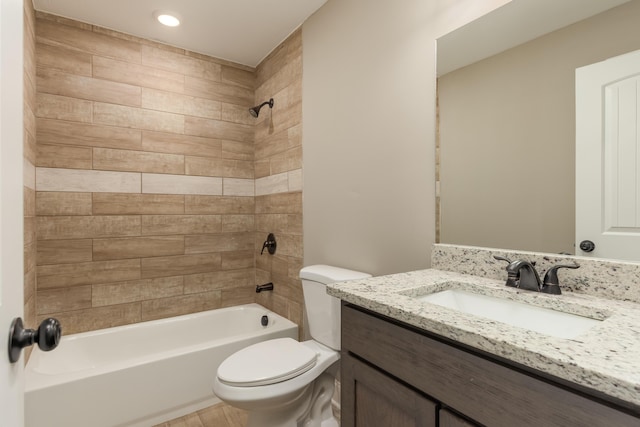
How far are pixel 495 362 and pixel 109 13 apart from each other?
2.82 metres

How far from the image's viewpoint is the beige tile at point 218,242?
268 cm

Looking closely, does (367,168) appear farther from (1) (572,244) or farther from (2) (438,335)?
(2) (438,335)

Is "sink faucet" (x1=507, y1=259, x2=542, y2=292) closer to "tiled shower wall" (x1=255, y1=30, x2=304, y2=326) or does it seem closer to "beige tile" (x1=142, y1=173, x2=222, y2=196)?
"tiled shower wall" (x1=255, y1=30, x2=304, y2=326)

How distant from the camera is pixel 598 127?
1.02 meters

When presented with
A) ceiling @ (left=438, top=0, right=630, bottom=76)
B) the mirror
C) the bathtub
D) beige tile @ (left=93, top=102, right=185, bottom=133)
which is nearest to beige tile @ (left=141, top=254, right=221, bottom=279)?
the bathtub

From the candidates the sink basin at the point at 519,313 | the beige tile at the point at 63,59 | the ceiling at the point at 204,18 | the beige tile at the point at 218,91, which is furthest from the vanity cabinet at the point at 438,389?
the beige tile at the point at 63,59

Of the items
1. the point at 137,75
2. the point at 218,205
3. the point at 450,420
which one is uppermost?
the point at 137,75

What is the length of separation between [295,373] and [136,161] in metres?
1.92

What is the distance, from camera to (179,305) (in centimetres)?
263

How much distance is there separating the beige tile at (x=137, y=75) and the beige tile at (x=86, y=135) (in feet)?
1.20

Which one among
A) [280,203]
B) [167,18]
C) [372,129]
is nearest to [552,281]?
[372,129]

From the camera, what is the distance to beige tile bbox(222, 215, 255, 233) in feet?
9.34

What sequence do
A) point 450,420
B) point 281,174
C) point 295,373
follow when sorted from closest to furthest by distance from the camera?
point 450,420, point 295,373, point 281,174

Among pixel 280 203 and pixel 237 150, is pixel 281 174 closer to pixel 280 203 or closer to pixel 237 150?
pixel 280 203
